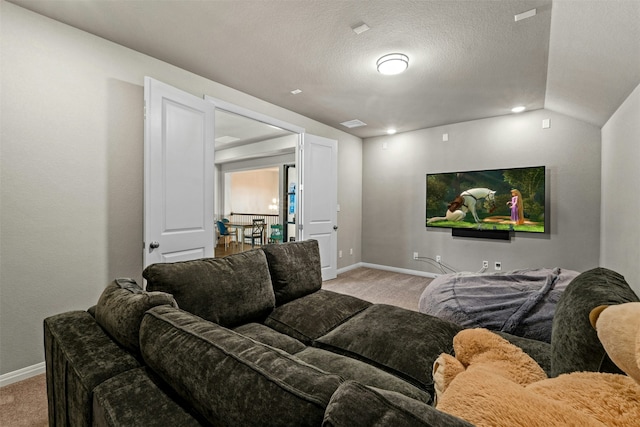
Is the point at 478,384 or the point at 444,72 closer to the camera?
the point at 478,384

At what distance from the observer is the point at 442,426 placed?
1.48ft

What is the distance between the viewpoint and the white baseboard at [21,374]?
200 centimetres

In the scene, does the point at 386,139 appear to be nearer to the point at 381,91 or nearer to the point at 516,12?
Answer: the point at 381,91

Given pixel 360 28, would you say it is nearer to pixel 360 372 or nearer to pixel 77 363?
pixel 360 372

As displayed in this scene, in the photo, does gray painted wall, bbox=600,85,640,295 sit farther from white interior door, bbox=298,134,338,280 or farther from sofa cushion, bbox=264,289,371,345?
white interior door, bbox=298,134,338,280

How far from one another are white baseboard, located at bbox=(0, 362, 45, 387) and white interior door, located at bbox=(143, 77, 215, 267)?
39.7 inches

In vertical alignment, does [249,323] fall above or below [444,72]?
below

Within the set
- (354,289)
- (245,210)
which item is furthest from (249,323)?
(245,210)

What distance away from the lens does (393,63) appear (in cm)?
262

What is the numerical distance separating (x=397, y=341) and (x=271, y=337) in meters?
0.72

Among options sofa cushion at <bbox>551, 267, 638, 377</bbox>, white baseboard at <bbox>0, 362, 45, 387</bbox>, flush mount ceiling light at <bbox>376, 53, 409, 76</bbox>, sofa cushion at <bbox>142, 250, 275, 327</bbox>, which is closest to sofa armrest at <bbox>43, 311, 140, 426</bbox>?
sofa cushion at <bbox>142, 250, 275, 327</bbox>

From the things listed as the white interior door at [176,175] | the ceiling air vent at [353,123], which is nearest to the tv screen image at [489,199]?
the ceiling air vent at [353,123]

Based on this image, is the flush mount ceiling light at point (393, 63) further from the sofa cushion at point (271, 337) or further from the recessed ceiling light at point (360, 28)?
the sofa cushion at point (271, 337)

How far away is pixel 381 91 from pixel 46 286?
3.72m
